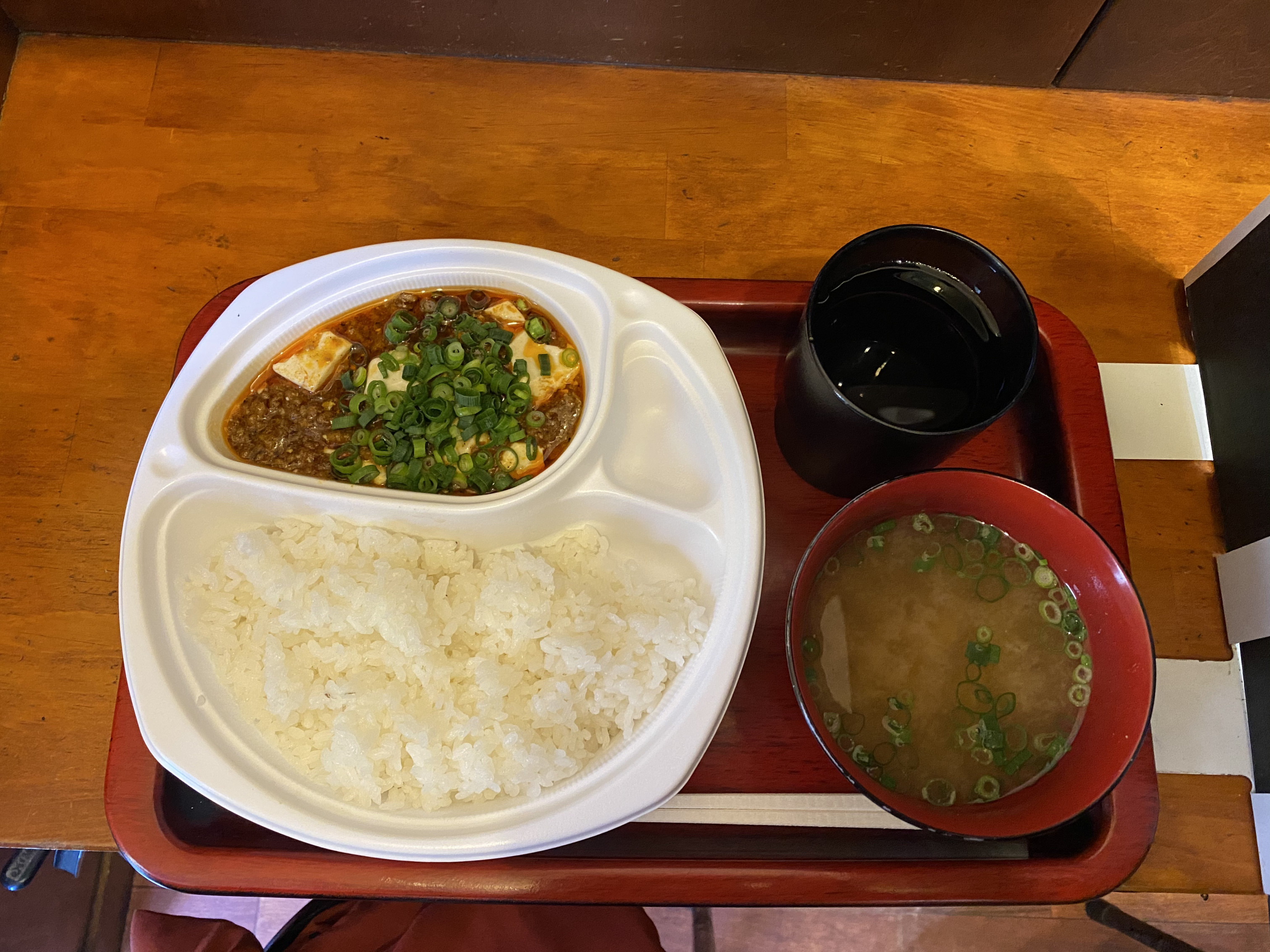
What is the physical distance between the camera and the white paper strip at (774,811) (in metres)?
1.42

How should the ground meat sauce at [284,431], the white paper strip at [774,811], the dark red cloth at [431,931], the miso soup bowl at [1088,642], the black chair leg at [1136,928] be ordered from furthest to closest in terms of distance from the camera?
the black chair leg at [1136,928]
the dark red cloth at [431,931]
the ground meat sauce at [284,431]
the white paper strip at [774,811]
the miso soup bowl at [1088,642]

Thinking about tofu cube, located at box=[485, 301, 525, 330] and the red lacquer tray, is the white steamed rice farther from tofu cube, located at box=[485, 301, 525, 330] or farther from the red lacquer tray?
tofu cube, located at box=[485, 301, 525, 330]

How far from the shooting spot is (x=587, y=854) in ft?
4.57

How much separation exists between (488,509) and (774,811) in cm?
78

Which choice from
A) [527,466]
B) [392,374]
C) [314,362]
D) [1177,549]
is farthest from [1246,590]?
[314,362]

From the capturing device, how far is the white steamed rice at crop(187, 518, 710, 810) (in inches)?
52.6

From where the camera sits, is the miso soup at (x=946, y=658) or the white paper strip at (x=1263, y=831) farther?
the white paper strip at (x=1263, y=831)

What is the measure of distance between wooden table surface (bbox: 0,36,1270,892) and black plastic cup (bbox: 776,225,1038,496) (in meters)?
0.48

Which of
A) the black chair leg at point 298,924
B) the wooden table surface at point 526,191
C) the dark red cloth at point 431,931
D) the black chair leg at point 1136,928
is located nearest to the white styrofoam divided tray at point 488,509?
the wooden table surface at point 526,191

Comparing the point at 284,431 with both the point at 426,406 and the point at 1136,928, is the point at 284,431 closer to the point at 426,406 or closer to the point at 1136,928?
the point at 426,406

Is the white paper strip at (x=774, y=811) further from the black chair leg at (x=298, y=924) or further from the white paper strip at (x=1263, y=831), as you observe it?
the black chair leg at (x=298, y=924)

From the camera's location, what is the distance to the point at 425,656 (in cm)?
140

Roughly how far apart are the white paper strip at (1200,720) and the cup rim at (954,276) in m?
0.84

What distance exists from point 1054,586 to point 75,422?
82.1 inches
